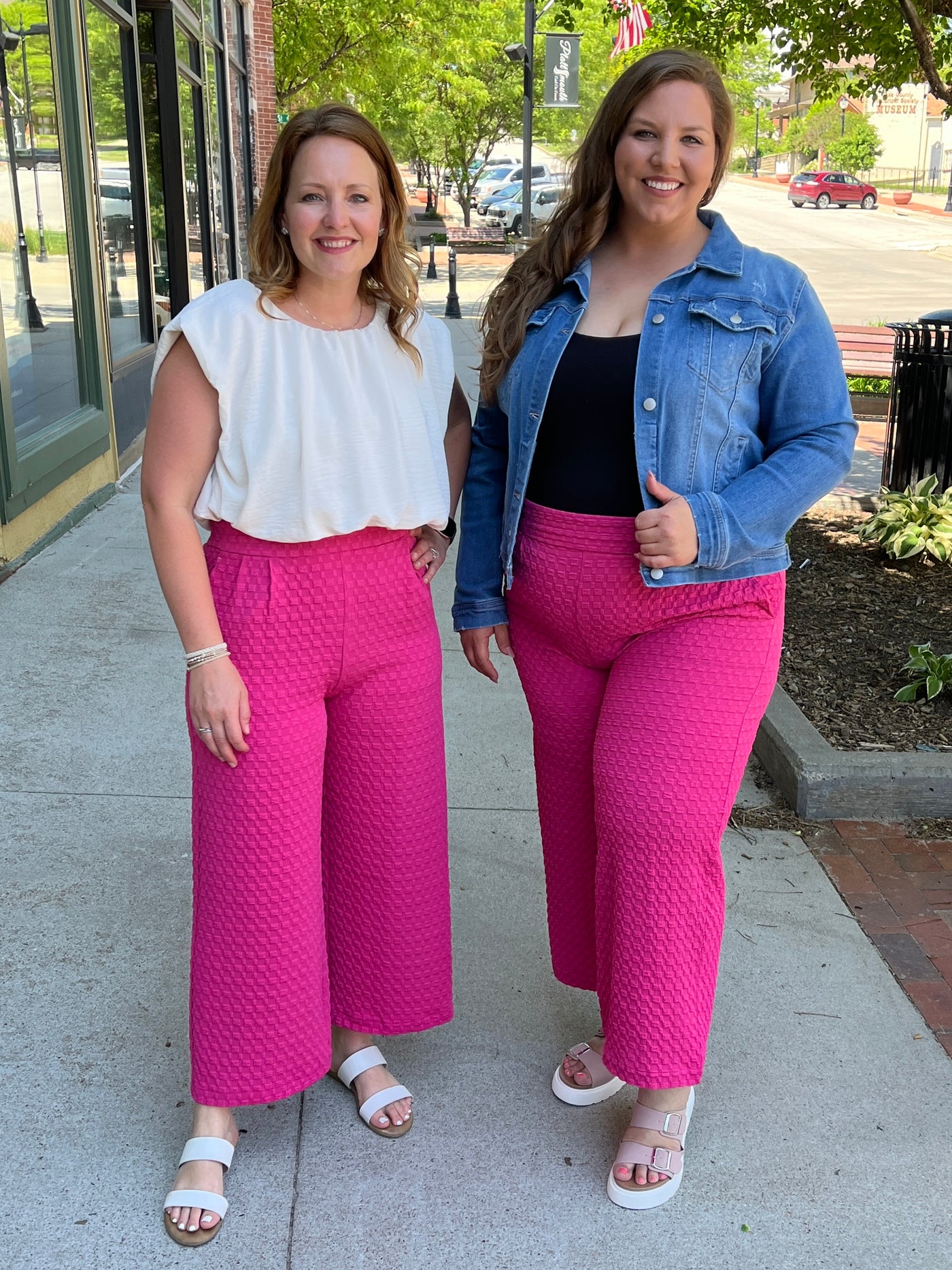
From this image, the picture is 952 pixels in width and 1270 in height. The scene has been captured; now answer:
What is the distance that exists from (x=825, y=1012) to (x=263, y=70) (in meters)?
17.8

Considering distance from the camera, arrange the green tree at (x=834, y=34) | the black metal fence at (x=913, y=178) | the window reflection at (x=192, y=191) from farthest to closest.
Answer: the black metal fence at (x=913, y=178), the window reflection at (x=192, y=191), the green tree at (x=834, y=34)

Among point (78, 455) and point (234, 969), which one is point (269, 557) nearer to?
point (234, 969)

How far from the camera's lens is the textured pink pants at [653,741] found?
2.29 metres

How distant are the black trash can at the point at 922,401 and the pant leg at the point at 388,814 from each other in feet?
17.6

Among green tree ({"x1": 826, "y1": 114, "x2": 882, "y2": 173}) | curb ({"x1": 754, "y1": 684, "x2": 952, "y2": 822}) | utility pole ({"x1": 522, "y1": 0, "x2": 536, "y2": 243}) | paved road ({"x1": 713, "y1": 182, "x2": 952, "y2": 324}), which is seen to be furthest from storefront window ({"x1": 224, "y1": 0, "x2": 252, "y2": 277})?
green tree ({"x1": 826, "y1": 114, "x2": 882, "y2": 173})

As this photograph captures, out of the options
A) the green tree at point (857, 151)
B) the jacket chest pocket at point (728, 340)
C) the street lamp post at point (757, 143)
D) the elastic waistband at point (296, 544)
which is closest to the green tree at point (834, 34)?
the jacket chest pocket at point (728, 340)

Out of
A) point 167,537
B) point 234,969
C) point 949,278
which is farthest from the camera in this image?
point 949,278

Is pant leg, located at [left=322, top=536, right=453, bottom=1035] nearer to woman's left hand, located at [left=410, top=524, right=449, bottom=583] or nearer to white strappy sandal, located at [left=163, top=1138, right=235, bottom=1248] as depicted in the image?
woman's left hand, located at [left=410, top=524, right=449, bottom=583]

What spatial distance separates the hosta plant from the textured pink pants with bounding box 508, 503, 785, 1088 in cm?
436

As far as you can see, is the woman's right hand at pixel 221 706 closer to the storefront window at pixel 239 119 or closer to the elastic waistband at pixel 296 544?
the elastic waistband at pixel 296 544

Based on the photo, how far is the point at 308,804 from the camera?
2389mm

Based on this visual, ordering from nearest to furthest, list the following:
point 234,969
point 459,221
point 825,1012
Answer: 1. point 234,969
2. point 825,1012
3. point 459,221

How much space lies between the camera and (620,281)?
7.91 ft

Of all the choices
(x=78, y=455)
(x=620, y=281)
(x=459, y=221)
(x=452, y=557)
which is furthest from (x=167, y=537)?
(x=459, y=221)
